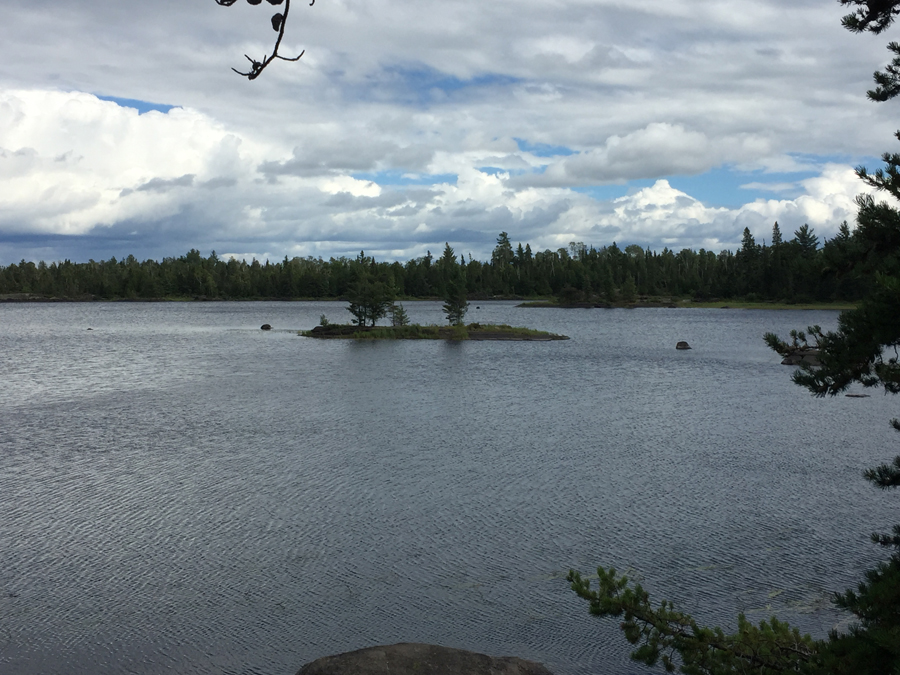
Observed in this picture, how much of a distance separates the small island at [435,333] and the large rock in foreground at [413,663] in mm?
81130

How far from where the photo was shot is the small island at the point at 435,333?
94.7 meters

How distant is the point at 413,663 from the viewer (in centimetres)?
1232

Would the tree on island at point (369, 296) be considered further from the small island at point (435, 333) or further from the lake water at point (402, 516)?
the lake water at point (402, 516)

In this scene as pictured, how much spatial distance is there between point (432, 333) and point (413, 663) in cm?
8451

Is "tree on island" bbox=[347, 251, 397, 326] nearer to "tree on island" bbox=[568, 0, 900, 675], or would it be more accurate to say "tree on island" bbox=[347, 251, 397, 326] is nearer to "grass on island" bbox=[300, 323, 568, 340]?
"grass on island" bbox=[300, 323, 568, 340]

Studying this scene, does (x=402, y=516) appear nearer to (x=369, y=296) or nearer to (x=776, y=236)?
(x=369, y=296)

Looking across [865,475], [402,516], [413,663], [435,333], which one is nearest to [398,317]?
[435,333]

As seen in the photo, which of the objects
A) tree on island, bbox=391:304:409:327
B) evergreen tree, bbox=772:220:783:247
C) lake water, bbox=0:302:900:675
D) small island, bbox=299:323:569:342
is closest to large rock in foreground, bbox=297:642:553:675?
lake water, bbox=0:302:900:675

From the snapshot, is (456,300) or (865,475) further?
(456,300)

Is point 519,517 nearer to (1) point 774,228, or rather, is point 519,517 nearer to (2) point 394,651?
(2) point 394,651

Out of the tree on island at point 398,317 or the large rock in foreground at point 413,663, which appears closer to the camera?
the large rock in foreground at point 413,663

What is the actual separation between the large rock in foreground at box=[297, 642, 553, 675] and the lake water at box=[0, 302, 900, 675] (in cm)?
167

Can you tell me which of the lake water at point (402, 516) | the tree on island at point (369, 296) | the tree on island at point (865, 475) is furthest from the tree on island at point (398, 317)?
the tree on island at point (865, 475)

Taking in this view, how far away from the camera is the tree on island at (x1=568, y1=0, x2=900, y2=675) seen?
315 inches
